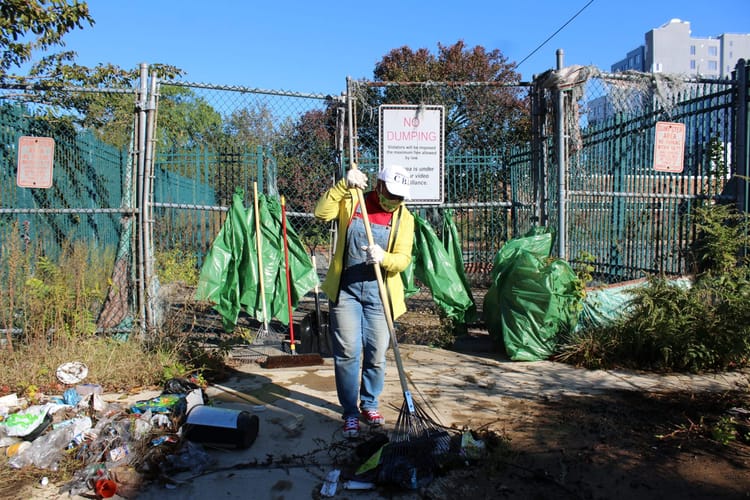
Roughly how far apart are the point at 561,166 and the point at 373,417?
3.53 metres

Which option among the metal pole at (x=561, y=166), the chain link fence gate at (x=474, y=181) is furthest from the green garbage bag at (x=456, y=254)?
the metal pole at (x=561, y=166)

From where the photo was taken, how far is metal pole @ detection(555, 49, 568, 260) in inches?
228

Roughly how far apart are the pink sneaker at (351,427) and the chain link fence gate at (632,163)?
10.8 ft

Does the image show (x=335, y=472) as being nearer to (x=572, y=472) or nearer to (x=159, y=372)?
(x=572, y=472)

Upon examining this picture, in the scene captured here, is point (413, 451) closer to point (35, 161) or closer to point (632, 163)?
point (35, 161)

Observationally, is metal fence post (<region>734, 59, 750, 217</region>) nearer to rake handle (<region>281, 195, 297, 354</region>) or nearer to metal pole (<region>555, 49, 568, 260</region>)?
metal pole (<region>555, 49, 568, 260</region>)

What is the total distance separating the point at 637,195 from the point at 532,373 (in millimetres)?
2718

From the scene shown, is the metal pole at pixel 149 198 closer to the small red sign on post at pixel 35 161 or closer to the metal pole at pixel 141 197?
the metal pole at pixel 141 197

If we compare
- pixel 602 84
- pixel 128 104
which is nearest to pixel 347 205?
pixel 602 84

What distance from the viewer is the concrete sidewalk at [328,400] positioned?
3047mm

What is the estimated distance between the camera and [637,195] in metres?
6.24

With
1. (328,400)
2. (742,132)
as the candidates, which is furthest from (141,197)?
(742,132)

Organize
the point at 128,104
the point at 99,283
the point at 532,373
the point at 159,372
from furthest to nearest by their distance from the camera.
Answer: the point at 128,104 < the point at 99,283 < the point at 532,373 < the point at 159,372

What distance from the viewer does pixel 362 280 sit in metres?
3.74
